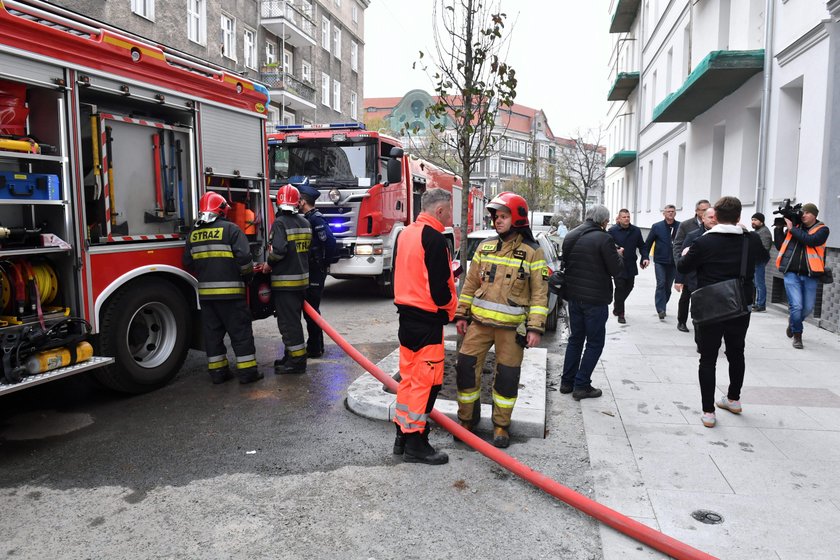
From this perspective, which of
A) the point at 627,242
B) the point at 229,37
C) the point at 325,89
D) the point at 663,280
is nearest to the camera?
the point at 627,242

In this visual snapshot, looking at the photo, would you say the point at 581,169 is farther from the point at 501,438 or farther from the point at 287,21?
the point at 501,438

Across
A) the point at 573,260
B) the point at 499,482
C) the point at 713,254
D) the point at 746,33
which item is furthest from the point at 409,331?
the point at 746,33

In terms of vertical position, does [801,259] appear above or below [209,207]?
below

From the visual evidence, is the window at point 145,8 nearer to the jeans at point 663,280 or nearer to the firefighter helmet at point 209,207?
the firefighter helmet at point 209,207

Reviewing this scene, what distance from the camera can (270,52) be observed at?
2645cm

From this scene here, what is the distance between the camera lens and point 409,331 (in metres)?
3.86

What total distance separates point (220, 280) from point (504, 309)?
9.13ft

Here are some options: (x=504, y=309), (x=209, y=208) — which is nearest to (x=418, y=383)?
(x=504, y=309)

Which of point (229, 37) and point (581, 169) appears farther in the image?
point (581, 169)

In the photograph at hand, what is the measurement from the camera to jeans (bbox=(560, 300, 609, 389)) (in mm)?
5340

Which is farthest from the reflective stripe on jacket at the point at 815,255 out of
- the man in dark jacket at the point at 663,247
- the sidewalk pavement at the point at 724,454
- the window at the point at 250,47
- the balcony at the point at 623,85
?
the window at the point at 250,47

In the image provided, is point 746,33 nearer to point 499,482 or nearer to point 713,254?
point 713,254

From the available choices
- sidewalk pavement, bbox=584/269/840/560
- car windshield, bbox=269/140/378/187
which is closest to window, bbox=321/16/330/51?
car windshield, bbox=269/140/378/187

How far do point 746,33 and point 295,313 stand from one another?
11223mm
